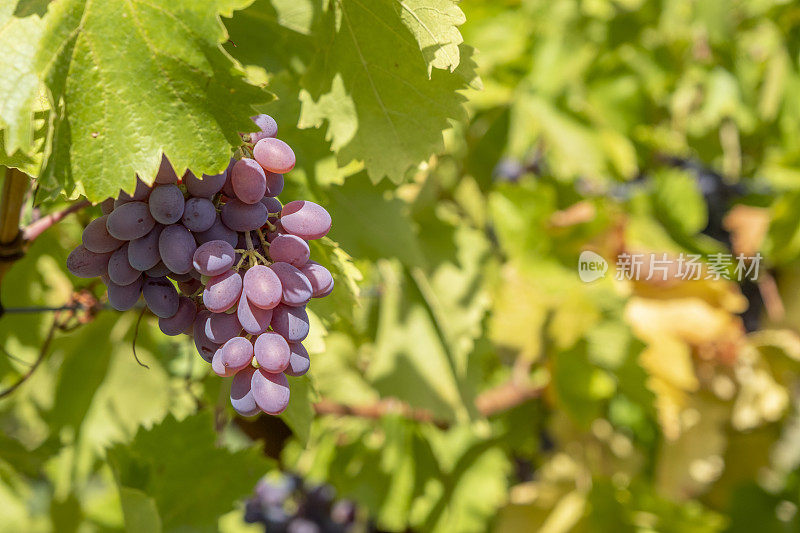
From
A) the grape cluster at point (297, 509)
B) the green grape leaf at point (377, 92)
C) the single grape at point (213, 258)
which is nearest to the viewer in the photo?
the single grape at point (213, 258)

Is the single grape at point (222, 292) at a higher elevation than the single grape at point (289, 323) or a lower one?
higher

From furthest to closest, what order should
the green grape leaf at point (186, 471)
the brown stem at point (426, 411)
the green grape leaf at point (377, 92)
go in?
the brown stem at point (426, 411) < the green grape leaf at point (186, 471) < the green grape leaf at point (377, 92)

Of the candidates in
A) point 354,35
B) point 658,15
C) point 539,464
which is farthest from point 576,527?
point 658,15

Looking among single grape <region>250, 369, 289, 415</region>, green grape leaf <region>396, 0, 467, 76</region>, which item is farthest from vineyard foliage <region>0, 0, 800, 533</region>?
single grape <region>250, 369, 289, 415</region>

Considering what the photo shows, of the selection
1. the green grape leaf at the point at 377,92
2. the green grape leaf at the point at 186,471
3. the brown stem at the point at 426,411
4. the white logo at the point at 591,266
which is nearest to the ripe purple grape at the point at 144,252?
the green grape leaf at the point at 377,92

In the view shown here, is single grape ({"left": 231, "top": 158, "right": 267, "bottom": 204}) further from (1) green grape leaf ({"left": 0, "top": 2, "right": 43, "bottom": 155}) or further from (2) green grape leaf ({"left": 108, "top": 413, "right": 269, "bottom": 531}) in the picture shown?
(2) green grape leaf ({"left": 108, "top": 413, "right": 269, "bottom": 531})

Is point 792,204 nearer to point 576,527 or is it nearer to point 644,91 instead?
point 644,91

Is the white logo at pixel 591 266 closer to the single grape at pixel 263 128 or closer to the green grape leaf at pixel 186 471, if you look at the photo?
the green grape leaf at pixel 186 471
